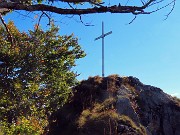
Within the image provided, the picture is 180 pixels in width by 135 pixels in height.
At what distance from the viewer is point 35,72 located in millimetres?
21812

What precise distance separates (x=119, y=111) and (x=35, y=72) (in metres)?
8.77

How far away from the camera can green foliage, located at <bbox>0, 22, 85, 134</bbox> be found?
19.9m

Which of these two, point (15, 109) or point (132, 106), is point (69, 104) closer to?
point (15, 109)

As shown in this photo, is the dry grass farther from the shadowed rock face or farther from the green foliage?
the green foliage

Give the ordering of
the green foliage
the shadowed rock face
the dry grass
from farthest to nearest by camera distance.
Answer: the green foliage → the shadowed rock face → the dry grass

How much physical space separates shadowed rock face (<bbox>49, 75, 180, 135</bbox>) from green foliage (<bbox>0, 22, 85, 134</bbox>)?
94.8 inches

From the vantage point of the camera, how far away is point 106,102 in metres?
15.5

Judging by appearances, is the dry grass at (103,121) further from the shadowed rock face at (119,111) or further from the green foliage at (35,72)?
the green foliage at (35,72)

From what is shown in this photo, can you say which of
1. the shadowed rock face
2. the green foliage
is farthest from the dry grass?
the green foliage

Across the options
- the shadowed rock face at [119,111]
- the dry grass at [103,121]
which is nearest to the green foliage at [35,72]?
the shadowed rock face at [119,111]

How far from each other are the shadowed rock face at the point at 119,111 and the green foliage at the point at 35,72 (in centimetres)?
241

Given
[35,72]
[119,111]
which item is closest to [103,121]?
[119,111]

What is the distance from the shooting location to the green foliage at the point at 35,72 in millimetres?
19922

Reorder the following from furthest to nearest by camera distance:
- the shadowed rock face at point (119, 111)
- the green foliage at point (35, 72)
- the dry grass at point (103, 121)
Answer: the green foliage at point (35, 72) → the shadowed rock face at point (119, 111) → the dry grass at point (103, 121)
